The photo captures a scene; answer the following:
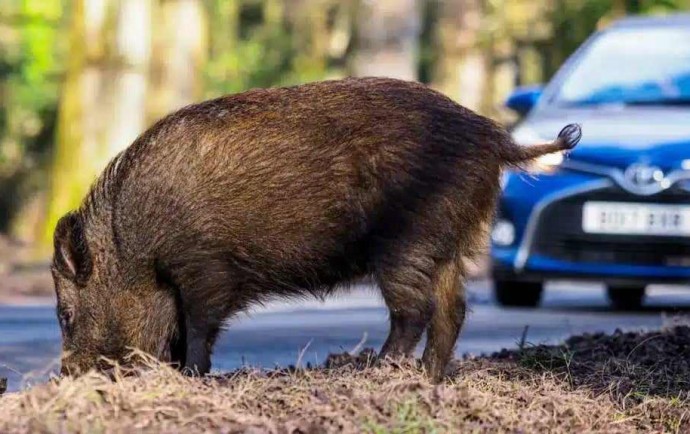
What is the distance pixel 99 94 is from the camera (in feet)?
76.6

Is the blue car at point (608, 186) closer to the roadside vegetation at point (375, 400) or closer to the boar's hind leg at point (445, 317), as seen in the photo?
the boar's hind leg at point (445, 317)

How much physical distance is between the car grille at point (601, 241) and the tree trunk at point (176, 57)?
13.7 m

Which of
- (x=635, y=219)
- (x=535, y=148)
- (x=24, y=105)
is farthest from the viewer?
(x=24, y=105)

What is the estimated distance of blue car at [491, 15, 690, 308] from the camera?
1330 cm

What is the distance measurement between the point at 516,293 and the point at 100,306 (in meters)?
6.75

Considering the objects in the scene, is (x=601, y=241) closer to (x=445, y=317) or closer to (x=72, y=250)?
(x=445, y=317)

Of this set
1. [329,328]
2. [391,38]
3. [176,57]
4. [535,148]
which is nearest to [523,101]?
[329,328]

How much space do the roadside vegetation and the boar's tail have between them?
0.86 meters

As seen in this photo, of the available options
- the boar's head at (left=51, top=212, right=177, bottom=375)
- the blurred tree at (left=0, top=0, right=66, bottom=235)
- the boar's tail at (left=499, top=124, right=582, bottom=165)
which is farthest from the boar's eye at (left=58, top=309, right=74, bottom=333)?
the blurred tree at (left=0, top=0, right=66, bottom=235)

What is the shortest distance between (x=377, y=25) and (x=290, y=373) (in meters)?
16.7

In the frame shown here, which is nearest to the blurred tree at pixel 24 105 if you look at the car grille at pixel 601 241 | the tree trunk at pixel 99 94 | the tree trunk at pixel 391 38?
the tree trunk at pixel 99 94

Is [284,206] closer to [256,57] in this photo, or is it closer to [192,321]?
[192,321]

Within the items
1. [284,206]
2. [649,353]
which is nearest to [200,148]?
[284,206]

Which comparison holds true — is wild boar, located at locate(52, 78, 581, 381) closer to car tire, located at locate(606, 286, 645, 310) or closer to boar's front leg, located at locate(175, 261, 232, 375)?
boar's front leg, located at locate(175, 261, 232, 375)
